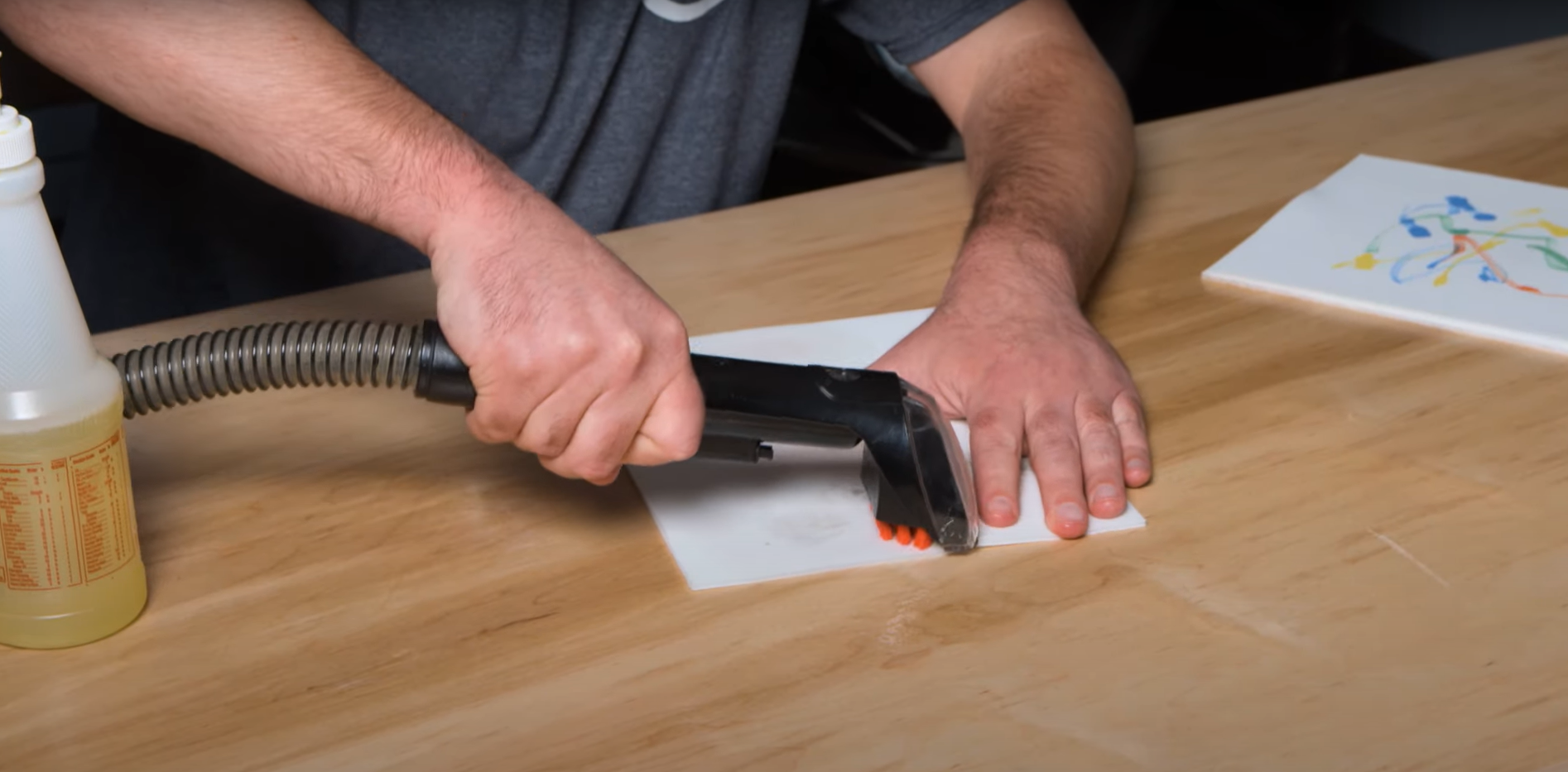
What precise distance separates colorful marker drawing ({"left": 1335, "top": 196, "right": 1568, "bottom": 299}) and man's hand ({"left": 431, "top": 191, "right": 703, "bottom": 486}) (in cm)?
60

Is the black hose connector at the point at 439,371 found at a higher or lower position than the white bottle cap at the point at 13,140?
lower

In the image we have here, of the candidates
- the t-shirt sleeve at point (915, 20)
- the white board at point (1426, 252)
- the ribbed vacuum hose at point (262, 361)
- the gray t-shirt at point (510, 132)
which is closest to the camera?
the ribbed vacuum hose at point (262, 361)

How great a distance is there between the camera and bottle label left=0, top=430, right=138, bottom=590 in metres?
0.67

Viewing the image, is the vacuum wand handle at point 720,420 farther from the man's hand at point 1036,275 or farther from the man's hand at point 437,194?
the man's hand at point 1036,275

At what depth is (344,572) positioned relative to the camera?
788 mm

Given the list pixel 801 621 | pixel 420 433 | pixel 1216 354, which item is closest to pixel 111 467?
pixel 420 433

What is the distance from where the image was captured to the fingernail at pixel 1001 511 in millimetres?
857

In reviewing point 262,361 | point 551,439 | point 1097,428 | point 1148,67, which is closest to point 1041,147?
point 1097,428

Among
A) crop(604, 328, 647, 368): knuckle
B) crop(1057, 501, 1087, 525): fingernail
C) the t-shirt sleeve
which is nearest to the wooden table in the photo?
crop(1057, 501, 1087, 525): fingernail

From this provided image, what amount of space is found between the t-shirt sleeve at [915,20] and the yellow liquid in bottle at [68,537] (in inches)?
35.6

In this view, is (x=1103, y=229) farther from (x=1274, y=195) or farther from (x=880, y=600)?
(x=880, y=600)

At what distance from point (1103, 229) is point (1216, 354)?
0.18 m

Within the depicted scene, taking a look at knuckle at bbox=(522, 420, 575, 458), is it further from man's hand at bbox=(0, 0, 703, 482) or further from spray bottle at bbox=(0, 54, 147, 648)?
spray bottle at bbox=(0, 54, 147, 648)

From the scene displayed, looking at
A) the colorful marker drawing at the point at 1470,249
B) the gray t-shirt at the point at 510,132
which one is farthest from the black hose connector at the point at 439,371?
the colorful marker drawing at the point at 1470,249
